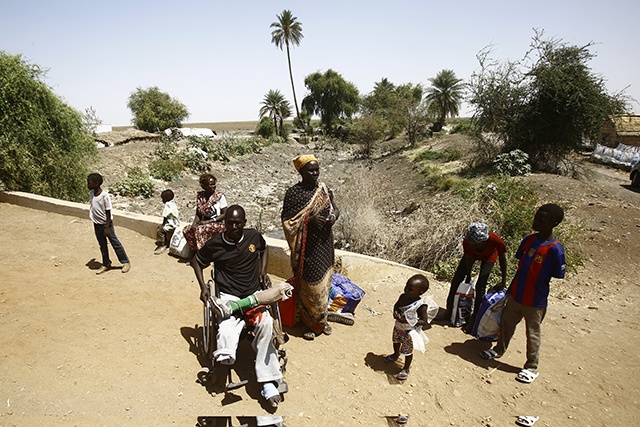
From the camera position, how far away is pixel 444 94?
40969 mm

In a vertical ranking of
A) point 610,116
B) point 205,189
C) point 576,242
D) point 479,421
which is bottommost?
point 479,421

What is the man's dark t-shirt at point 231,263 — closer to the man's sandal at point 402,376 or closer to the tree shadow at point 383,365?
the tree shadow at point 383,365

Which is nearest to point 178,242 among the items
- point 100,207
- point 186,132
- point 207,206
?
point 207,206

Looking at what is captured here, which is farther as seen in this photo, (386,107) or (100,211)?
(386,107)

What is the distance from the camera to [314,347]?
3.69 metres

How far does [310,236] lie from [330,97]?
47.5 meters

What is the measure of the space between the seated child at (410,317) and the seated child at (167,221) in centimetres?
376

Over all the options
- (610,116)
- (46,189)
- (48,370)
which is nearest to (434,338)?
(48,370)

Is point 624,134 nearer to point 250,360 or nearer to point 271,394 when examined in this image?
point 250,360

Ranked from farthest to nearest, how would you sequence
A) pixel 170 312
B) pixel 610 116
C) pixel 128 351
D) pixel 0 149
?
1. pixel 610 116
2. pixel 0 149
3. pixel 170 312
4. pixel 128 351

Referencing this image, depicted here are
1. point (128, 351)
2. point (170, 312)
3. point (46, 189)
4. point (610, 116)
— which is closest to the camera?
point (128, 351)

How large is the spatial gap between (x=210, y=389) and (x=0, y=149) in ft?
27.2

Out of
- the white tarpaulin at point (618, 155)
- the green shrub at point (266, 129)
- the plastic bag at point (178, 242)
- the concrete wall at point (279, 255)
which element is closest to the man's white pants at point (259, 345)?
the concrete wall at point (279, 255)

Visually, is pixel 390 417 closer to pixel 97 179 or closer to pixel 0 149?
pixel 97 179
